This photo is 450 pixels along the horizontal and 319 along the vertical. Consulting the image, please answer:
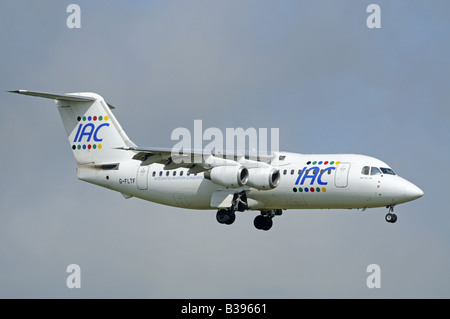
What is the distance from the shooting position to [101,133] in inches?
1652

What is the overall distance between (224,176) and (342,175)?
4402 mm

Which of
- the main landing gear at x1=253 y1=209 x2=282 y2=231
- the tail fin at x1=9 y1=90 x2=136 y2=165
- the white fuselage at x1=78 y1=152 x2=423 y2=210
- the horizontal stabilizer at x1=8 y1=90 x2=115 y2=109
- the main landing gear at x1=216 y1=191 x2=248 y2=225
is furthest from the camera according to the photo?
the tail fin at x1=9 y1=90 x2=136 y2=165

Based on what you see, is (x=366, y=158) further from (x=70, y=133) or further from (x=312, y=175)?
(x=70, y=133)

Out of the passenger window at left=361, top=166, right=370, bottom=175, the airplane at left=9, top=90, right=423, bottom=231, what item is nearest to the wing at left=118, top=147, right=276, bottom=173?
the airplane at left=9, top=90, right=423, bottom=231

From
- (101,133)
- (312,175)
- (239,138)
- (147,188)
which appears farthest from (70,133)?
(312,175)

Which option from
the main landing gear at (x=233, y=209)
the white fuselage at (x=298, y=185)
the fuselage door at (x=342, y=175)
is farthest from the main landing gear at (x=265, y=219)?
the fuselage door at (x=342, y=175)

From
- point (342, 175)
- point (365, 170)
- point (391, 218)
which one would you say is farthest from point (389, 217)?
point (342, 175)

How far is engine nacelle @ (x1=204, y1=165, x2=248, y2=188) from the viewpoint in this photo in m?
37.2

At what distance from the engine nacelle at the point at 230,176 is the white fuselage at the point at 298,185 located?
4.00 ft

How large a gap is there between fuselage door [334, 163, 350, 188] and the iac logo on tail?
1073cm

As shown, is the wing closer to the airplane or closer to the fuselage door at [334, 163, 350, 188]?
the airplane

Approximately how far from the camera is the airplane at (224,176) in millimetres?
36438

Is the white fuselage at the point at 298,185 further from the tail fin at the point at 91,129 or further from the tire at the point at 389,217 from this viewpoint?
the tail fin at the point at 91,129

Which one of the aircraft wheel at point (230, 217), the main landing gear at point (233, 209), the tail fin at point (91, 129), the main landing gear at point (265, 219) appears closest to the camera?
the main landing gear at point (233, 209)
